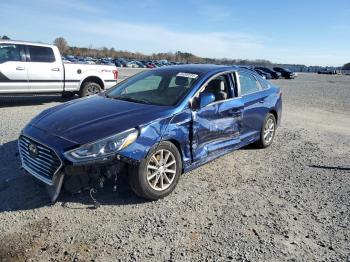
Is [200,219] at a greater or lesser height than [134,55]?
greater

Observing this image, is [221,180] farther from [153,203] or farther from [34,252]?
[34,252]

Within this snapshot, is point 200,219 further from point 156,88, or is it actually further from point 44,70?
point 44,70

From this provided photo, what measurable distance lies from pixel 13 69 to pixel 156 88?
629 centimetres

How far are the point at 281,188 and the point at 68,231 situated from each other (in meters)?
2.88

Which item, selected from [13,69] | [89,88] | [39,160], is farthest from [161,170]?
[89,88]

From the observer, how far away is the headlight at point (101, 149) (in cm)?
389

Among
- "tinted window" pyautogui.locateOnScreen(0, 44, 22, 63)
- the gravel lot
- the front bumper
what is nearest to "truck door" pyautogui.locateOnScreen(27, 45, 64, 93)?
"tinted window" pyautogui.locateOnScreen(0, 44, 22, 63)

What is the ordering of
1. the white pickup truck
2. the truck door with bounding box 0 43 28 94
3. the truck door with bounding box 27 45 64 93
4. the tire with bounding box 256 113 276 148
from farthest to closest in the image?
the truck door with bounding box 27 45 64 93 → the white pickup truck → the truck door with bounding box 0 43 28 94 → the tire with bounding box 256 113 276 148

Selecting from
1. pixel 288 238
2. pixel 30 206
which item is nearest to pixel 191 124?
pixel 288 238

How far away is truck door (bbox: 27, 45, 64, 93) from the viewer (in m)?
10.6

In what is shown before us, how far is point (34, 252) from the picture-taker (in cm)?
332

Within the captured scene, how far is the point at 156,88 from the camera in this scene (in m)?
5.60

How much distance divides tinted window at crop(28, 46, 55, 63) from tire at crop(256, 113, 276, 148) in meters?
7.05

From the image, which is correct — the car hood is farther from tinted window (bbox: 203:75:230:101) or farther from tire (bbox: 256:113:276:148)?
tire (bbox: 256:113:276:148)
